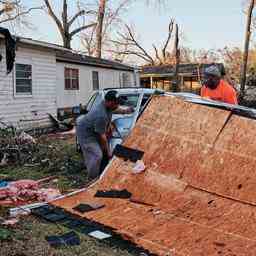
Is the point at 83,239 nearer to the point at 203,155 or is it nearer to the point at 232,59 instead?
the point at 203,155

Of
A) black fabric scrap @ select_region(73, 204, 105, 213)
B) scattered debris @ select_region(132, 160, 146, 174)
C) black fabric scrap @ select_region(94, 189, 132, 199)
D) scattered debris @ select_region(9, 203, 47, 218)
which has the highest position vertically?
scattered debris @ select_region(132, 160, 146, 174)

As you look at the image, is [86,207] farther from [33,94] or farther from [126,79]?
[126,79]

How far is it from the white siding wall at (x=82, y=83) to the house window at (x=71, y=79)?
0.60 ft

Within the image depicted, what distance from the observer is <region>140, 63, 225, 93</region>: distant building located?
3238cm

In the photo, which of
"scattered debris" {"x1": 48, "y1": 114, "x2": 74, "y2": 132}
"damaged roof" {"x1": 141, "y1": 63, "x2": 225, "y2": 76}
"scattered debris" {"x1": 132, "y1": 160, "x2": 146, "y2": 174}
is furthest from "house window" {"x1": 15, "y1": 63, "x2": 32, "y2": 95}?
"damaged roof" {"x1": 141, "y1": 63, "x2": 225, "y2": 76}

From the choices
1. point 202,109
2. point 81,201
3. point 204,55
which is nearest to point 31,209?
point 81,201

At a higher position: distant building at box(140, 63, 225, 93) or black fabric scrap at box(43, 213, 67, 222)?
distant building at box(140, 63, 225, 93)

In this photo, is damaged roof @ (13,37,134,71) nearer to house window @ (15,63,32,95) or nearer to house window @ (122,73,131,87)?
house window @ (122,73,131,87)

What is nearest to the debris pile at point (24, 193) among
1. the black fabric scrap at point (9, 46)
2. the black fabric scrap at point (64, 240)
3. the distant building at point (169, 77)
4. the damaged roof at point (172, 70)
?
the black fabric scrap at point (64, 240)

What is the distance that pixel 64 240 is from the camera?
4570 millimetres

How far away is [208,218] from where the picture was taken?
495 cm

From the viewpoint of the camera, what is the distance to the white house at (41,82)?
14.5 m

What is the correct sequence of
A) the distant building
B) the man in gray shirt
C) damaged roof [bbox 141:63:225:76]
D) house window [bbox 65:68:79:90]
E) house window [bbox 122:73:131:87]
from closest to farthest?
1. the man in gray shirt
2. house window [bbox 65:68:79:90]
3. house window [bbox 122:73:131:87]
4. damaged roof [bbox 141:63:225:76]
5. the distant building

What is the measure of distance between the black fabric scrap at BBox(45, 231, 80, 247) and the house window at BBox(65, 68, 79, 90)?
14.9 metres
